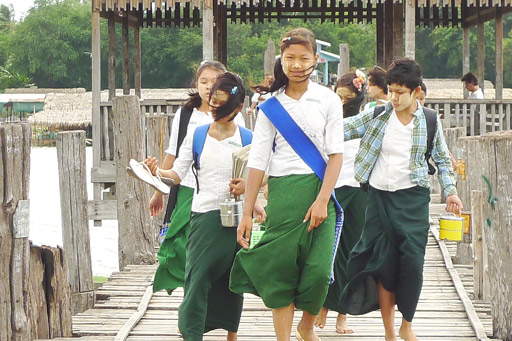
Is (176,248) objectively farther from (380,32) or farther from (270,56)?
(380,32)

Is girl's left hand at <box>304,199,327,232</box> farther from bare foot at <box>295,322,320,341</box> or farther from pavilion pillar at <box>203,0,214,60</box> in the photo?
pavilion pillar at <box>203,0,214,60</box>

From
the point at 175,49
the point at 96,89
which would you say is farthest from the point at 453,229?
the point at 175,49

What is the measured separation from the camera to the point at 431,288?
26.2 feet

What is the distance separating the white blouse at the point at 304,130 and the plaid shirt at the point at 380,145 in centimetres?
77

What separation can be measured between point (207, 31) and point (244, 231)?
10684 mm

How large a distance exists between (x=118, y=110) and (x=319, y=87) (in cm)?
452

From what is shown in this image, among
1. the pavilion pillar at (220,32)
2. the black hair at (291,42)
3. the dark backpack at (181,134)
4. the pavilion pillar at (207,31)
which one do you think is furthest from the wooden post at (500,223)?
the pavilion pillar at (220,32)

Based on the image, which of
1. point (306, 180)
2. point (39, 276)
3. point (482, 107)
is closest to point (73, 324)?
point (39, 276)

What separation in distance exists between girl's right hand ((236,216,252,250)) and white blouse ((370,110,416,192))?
1.02 m

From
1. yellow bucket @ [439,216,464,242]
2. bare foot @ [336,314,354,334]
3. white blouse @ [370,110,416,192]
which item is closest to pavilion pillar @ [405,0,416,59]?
yellow bucket @ [439,216,464,242]

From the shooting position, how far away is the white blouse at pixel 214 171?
564 centimetres

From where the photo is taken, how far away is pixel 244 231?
5133 mm

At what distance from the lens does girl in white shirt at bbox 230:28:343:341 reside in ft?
16.5

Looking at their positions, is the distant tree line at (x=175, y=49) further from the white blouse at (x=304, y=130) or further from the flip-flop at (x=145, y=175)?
the white blouse at (x=304, y=130)
